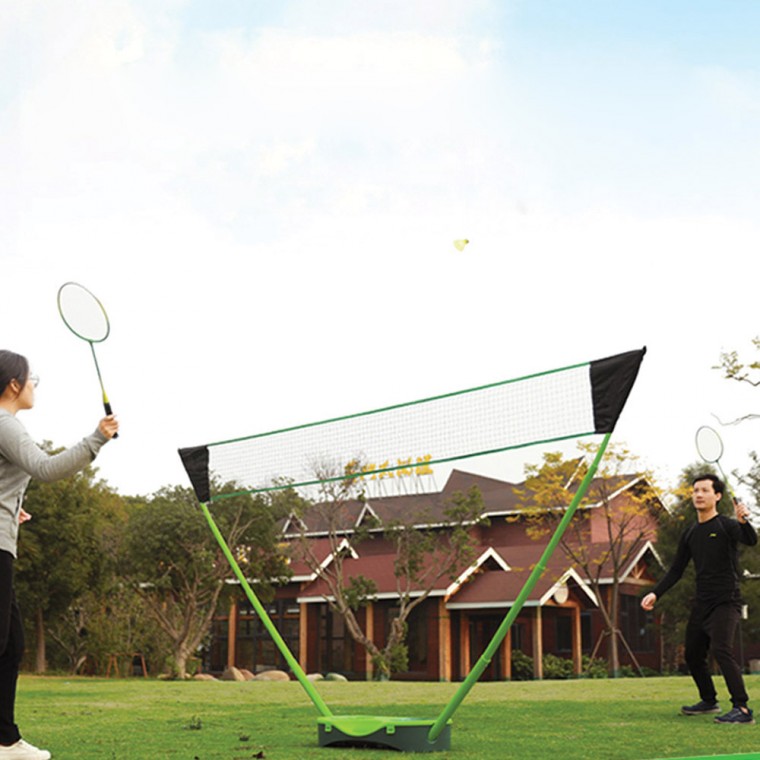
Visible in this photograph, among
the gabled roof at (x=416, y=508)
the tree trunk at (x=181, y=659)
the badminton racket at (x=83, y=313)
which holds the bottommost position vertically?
the tree trunk at (x=181, y=659)

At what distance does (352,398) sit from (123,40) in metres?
16.4

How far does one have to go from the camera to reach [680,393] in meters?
27.0

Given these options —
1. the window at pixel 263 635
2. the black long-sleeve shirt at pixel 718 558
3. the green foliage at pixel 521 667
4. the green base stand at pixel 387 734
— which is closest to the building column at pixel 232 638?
the window at pixel 263 635

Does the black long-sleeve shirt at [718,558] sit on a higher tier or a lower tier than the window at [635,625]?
higher

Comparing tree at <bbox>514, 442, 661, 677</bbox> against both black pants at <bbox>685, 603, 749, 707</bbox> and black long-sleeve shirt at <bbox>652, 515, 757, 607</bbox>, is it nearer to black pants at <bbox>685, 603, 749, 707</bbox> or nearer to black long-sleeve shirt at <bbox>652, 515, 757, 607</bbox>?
black pants at <bbox>685, 603, 749, 707</bbox>

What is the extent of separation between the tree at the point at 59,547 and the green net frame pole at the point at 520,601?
25.5 metres

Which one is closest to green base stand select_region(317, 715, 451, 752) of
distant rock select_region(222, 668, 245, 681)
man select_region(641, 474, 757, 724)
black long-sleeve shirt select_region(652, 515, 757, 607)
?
man select_region(641, 474, 757, 724)

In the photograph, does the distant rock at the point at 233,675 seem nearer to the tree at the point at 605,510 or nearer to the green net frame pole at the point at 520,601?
the tree at the point at 605,510

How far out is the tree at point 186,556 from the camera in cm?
3075

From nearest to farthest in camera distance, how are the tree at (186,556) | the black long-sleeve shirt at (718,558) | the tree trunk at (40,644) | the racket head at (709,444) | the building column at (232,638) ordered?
1. the black long-sleeve shirt at (718,558)
2. the racket head at (709,444)
3. the tree at (186,556)
4. the tree trunk at (40,644)
5. the building column at (232,638)

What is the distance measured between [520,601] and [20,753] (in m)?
2.54

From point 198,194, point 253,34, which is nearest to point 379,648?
point 198,194

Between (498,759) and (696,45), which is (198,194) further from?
(498,759)

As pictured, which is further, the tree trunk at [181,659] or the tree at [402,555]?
the tree at [402,555]
